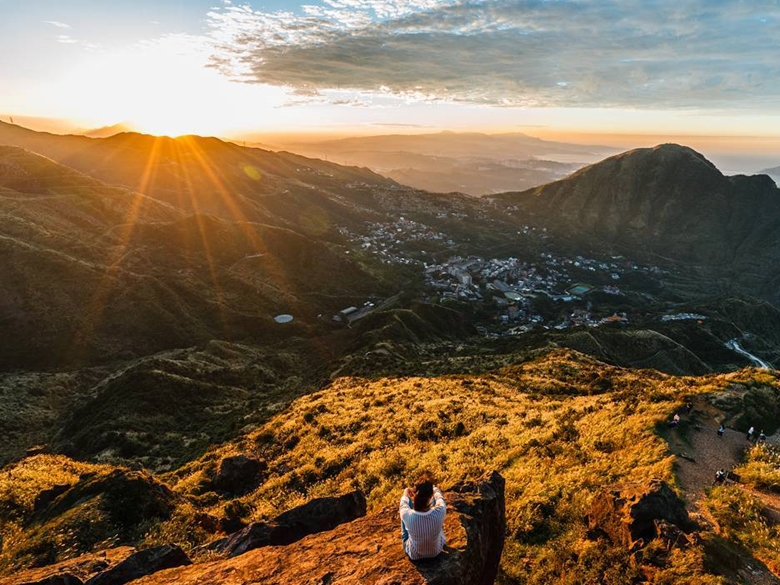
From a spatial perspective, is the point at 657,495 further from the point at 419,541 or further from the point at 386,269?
the point at 386,269

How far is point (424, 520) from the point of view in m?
8.24

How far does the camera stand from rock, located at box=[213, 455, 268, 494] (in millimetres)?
24697

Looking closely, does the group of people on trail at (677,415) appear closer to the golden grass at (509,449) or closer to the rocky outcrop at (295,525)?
the golden grass at (509,449)

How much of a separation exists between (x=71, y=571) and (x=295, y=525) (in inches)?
247

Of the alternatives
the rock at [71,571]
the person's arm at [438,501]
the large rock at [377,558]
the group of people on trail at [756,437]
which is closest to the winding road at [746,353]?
the group of people on trail at [756,437]

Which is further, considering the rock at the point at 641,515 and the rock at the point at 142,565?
the rock at the point at 641,515

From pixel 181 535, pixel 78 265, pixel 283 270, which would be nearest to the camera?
pixel 181 535

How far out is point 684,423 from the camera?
19.8m

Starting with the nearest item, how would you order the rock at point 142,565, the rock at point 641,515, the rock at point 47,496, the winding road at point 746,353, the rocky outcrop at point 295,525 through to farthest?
the rock at point 142,565, the rock at point 641,515, the rocky outcrop at point 295,525, the rock at point 47,496, the winding road at point 746,353

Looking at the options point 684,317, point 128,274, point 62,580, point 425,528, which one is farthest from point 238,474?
point 684,317

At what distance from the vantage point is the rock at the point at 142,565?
10.8m

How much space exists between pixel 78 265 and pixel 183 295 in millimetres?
23222

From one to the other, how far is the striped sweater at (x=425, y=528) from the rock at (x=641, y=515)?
6.72 metres

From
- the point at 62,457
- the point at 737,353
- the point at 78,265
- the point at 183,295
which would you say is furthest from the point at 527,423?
the point at 737,353
